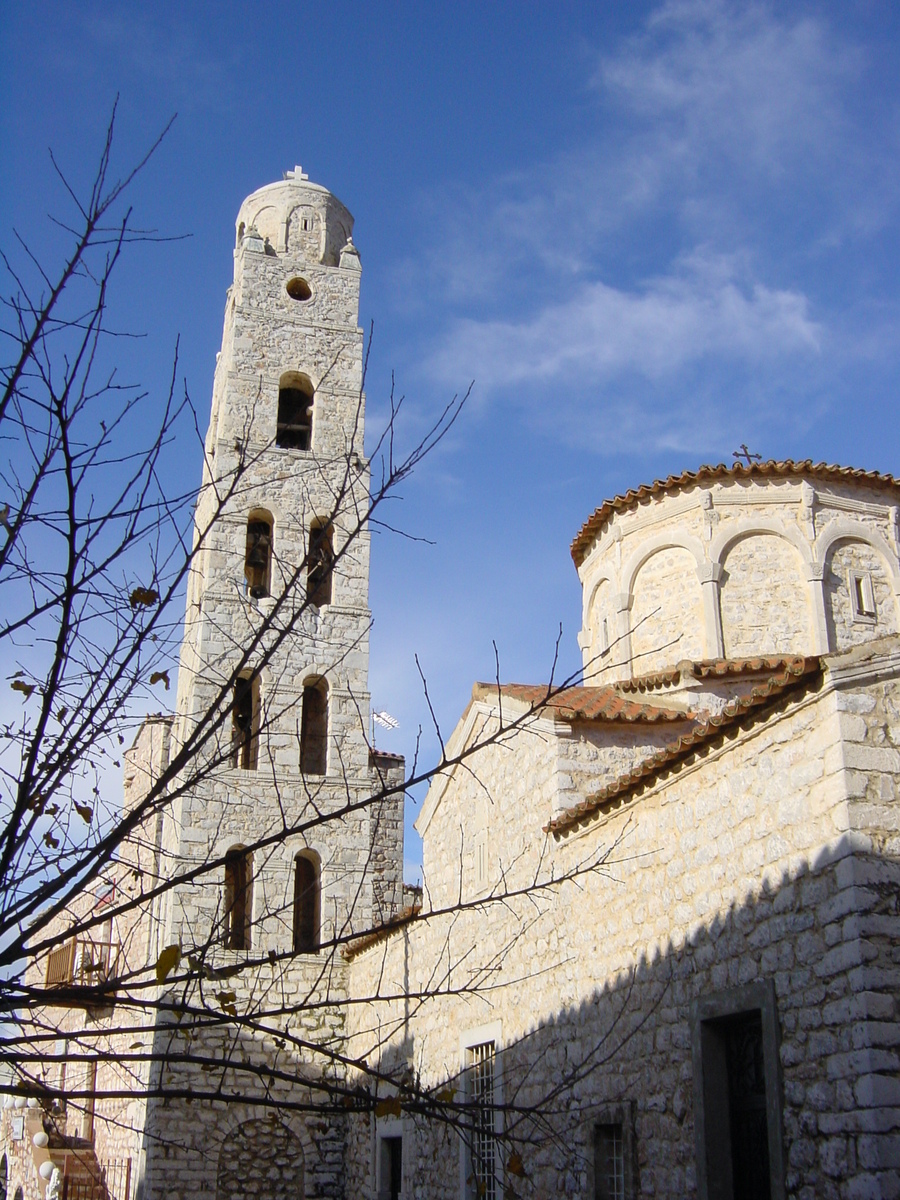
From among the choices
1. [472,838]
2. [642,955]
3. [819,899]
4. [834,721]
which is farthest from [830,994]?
[472,838]

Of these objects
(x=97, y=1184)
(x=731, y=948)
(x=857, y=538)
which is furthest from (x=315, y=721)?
(x=731, y=948)

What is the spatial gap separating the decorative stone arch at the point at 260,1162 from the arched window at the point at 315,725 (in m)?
4.72

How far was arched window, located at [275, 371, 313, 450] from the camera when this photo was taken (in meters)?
18.7

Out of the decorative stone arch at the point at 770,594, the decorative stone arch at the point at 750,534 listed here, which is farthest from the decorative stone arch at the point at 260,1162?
the decorative stone arch at the point at 750,534

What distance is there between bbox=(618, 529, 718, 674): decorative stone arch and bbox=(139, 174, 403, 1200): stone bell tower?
360 cm

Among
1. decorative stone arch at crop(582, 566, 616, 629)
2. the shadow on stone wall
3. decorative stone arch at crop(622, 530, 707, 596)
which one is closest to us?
the shadow on stone wall

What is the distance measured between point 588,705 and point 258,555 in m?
8.24

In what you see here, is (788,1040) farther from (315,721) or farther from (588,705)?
(315,721)

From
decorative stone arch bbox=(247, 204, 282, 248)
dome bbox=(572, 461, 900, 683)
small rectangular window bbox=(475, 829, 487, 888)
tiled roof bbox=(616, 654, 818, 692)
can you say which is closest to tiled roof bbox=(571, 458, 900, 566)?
dome bbox=(572, 461, 900, 683)

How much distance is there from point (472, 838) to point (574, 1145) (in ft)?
13.9

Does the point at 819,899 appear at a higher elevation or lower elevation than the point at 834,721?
lower

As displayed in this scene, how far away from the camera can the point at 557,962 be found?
9250mm

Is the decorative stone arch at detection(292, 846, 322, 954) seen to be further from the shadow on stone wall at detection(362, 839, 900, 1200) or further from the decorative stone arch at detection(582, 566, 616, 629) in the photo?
the shadow on stone wall at detection(362, 839, 900, 1200)

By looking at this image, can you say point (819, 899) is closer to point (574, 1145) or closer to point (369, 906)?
point (574, 1145)
